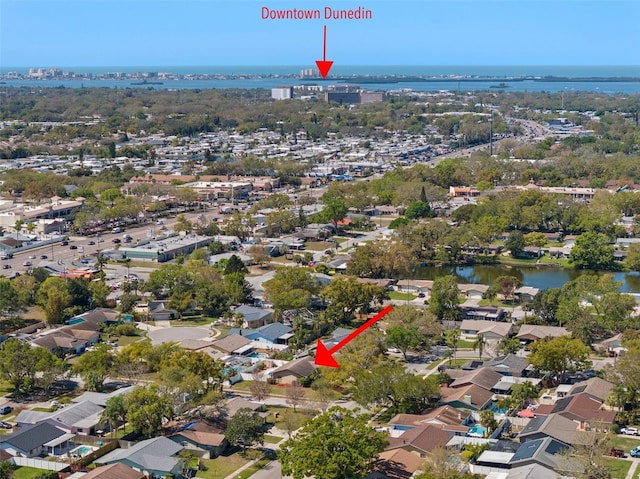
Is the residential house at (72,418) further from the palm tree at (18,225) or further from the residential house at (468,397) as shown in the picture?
the palm tree at (18,225)

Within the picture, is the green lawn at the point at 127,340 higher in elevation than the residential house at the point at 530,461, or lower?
lower

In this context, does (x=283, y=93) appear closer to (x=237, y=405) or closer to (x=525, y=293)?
(x=525, y=293)

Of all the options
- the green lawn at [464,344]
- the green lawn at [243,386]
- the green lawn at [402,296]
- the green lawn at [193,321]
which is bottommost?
the green lawn at [193,321]

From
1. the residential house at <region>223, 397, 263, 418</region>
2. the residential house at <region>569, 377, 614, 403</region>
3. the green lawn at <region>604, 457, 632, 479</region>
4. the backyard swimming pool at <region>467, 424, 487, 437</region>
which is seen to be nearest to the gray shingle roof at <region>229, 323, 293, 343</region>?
the residential house at <region>223, 397, 263, 418</region>

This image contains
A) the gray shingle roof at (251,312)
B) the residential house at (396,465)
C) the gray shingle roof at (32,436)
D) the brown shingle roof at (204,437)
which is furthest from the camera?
the gray shingle roof at (251,312)

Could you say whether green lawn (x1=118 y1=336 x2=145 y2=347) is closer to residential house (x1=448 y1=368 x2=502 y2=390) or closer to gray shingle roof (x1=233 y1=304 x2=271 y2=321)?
gray shingle roof (x1=233 y1=304 x2=271 y2=321)

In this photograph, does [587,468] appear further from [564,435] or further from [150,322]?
[150,322]

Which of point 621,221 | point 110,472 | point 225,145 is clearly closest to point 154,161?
point 225,145

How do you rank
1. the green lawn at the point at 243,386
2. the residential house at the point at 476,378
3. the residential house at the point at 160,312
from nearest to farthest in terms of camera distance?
the residential house at the point at 476,378 → the green lawn at the point at 243,386 → the residential house at the point at 160,312

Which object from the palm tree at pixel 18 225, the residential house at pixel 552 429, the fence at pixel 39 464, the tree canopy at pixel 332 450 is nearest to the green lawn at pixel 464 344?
the residential house at pixel 552 429
